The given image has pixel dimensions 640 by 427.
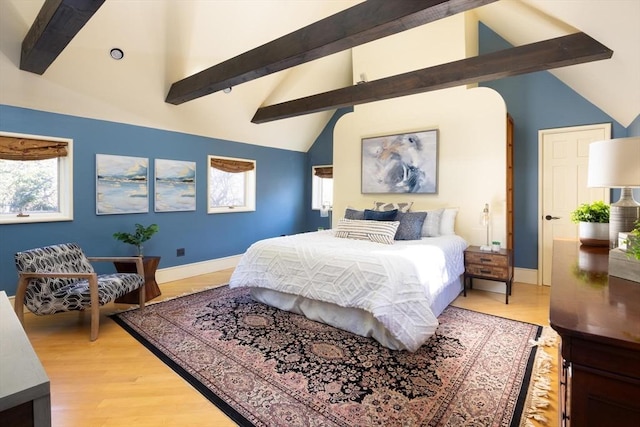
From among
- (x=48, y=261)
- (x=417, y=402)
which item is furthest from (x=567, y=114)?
(x=48, y=261)

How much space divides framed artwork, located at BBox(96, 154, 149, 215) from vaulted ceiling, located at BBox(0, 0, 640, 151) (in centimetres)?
53

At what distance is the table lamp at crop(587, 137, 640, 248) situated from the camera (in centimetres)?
148

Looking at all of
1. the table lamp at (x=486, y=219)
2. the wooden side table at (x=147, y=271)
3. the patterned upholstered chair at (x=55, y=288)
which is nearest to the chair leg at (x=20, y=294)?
the patterned upholstered chair at (x=55, y=288)

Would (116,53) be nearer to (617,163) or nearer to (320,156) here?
(320,156)

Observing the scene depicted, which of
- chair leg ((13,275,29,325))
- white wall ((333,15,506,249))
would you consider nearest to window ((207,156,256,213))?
white wall ((333,15,506,249))

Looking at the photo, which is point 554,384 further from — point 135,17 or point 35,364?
point 135,17

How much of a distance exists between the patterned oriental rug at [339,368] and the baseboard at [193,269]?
1.29 metres

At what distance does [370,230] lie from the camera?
374cm

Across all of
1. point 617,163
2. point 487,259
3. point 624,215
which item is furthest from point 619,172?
point 487,259

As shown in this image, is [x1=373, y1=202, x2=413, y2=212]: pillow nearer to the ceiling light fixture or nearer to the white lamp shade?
the white lamp shade

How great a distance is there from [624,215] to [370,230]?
2.29m

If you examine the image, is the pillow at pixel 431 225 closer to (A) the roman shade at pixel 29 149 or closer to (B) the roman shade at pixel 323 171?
(B) the roman shade at pixel 323 171

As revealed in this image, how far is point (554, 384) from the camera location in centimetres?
207

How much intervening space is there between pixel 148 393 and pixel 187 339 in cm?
72
